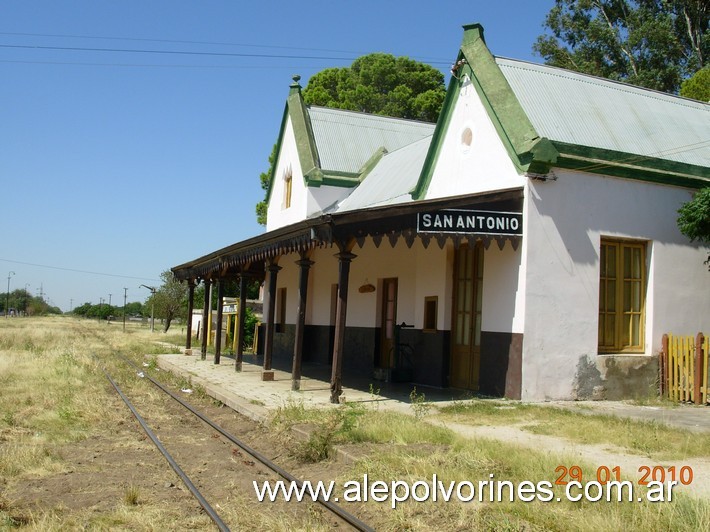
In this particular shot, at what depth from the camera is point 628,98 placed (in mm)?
15133

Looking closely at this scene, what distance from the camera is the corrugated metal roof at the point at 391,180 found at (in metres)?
17.3

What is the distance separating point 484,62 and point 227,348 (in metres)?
17.9

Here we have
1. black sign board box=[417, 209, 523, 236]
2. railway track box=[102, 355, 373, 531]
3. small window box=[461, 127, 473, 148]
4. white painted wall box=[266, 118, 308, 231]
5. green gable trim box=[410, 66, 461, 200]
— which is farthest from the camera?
white painted wall box=[266, 118, 308, 231]

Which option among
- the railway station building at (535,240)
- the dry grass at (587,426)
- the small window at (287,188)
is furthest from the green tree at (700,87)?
the dry grass at (587,426)

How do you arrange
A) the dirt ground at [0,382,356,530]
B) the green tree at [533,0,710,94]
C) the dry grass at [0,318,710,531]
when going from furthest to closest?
the green tree at [533,0,710,94] < the dirt ground at [0,382,356,530] < the dry grass at [0,318,710,531]

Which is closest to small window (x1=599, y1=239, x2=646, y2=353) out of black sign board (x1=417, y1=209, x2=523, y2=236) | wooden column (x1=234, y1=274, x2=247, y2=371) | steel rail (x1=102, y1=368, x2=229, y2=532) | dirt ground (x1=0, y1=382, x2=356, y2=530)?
black sign board (x1=417, y1=209, x2=523, y2=236)

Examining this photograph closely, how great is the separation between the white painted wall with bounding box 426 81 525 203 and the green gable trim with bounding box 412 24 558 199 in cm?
16

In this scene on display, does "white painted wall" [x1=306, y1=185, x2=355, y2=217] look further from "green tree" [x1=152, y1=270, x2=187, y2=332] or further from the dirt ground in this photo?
"green tree" [x1=152, y1=270, x2=187, y2=332]

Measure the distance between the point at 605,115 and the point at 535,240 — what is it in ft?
12.5

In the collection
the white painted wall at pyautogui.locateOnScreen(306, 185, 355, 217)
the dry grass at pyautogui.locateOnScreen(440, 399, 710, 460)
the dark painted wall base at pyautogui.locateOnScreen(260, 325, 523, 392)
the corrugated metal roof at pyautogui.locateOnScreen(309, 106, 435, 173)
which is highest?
the corrugated metal roof at pyautogui.locateOnScreen(309, 106, 435, 173)

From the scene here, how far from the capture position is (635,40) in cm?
3259

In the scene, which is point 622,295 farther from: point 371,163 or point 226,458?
point 371,163

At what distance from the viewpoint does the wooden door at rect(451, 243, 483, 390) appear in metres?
13.3
